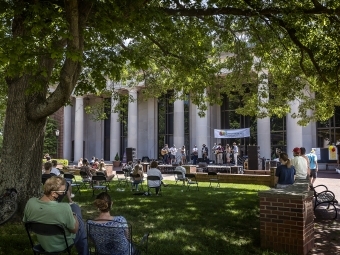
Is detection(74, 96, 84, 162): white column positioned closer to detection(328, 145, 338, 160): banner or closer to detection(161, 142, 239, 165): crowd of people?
detection(161, 142, 239, 165): crowd of people

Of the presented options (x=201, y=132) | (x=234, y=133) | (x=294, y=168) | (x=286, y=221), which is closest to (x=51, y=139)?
(x=201, y=132)

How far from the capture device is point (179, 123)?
34156 mm

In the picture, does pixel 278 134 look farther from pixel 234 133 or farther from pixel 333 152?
pixel 333 152

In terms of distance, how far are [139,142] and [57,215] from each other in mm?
36243

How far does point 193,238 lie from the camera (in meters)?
6.60

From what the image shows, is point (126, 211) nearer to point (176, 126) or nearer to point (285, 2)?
point (285, 2)

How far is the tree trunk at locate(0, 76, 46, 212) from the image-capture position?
7.51m

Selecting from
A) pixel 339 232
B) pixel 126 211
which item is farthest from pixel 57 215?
pixel 339 232

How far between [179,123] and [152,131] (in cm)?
615

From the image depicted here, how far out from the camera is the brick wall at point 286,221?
18.3 ft

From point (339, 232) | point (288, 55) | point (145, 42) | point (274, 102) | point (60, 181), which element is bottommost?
point (339, 232)

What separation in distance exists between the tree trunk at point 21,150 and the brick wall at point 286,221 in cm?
485

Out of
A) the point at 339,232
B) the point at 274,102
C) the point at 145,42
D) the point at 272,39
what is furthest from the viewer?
the point at 274,102

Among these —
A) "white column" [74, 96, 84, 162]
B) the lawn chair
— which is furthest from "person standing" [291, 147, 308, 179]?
"white column" [74, 96, 84, 162]
